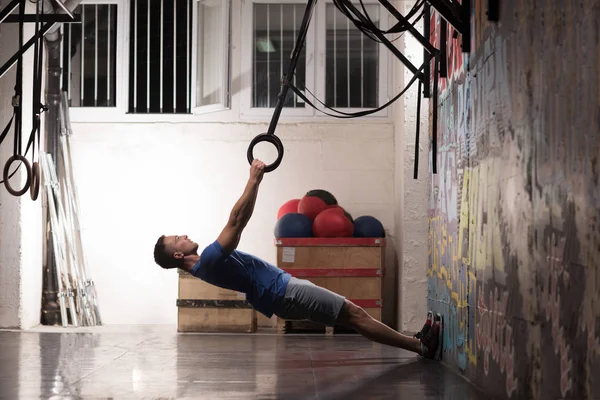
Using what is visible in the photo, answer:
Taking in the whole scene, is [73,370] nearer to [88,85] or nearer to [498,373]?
[498,373]

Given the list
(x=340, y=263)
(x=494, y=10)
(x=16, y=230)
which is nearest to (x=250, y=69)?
(x=340, y=263)

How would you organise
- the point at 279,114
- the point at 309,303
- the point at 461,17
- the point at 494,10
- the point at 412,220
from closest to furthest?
the point at 494,10 → the point at 279,114 → the point at 461,17 → the point at 309,303 → the point at 412,220

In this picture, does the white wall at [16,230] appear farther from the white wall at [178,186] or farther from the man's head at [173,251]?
the man's head at [173,251]

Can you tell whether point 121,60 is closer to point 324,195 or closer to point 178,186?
point 178,186

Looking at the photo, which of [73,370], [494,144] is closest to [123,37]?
[73,370]

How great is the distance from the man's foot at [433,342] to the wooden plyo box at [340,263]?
83.6 inches

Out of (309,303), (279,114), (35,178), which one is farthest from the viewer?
(35,178)

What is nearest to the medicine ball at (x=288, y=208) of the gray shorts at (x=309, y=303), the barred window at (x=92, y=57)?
the barred window at (x=92, y=57)

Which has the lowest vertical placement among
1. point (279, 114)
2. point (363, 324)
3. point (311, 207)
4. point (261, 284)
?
point (363, 324)

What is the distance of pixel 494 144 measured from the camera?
413 cm

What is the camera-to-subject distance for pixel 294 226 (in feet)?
26.1

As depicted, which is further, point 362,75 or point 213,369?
point 362,75

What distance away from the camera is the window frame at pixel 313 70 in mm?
8961

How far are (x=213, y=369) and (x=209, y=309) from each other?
8.78ft
